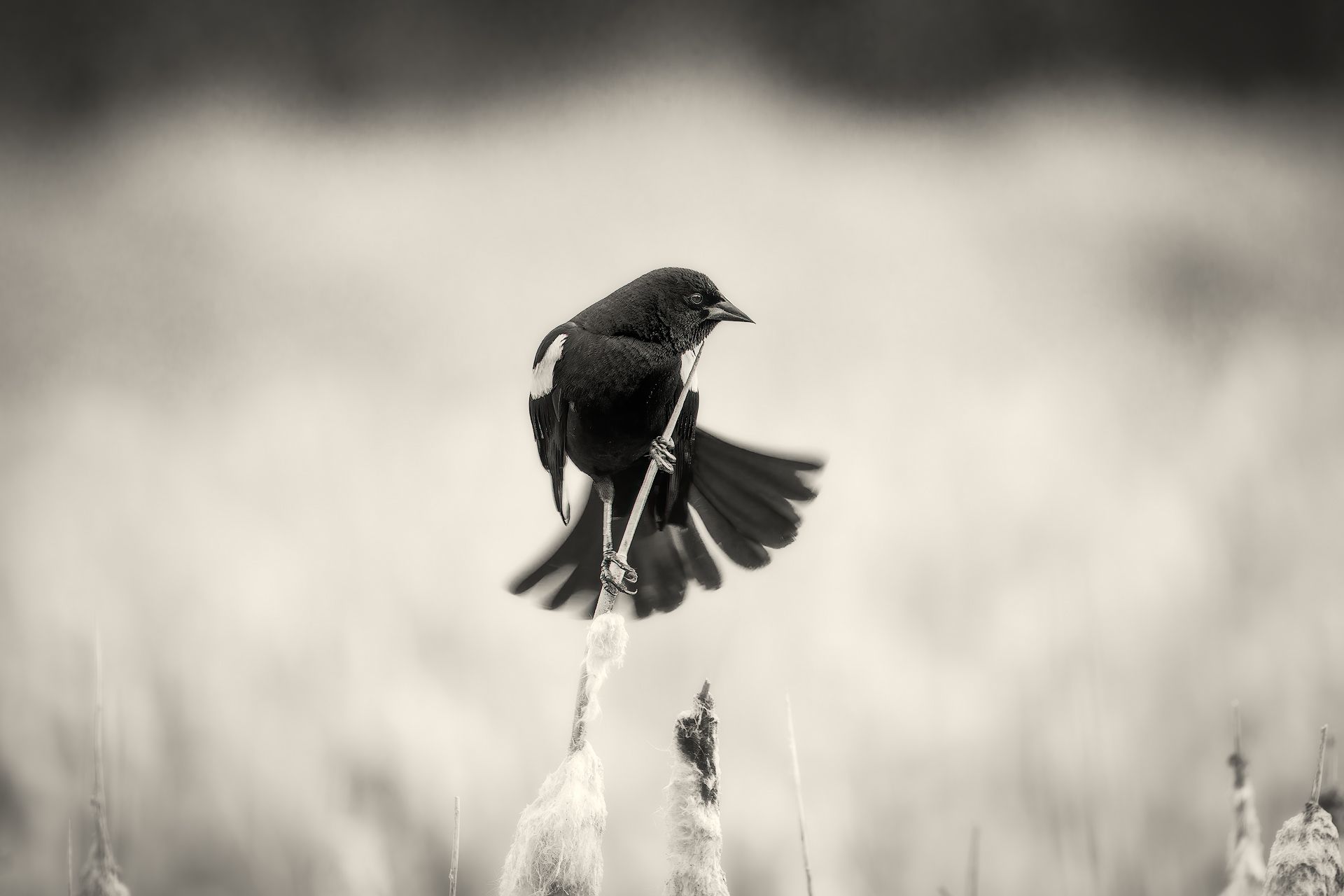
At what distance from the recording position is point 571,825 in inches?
32.1

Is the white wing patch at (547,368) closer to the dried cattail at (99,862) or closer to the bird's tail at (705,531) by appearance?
the bird's tail at (705,531)

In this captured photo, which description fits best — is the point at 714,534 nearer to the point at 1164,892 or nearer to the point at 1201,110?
the point at 1164,892

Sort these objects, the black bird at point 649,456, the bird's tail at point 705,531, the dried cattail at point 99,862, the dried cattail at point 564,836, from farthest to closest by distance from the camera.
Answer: the bird's tail at point 705,531, the black bird at point 649,456, the dried cattail at point 99,862, the dried cattail at point 564,836

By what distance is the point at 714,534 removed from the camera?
141 cm

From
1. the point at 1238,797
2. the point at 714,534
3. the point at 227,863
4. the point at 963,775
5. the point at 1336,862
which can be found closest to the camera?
the point at 1336,862

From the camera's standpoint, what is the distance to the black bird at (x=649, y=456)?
1210 millimetres

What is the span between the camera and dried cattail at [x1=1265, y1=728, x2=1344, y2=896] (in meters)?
0.88

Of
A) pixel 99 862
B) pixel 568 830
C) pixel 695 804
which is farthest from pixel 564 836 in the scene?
pixel 99 862

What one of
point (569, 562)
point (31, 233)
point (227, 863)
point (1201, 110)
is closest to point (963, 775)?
point (569, 562)

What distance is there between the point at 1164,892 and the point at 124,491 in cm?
207

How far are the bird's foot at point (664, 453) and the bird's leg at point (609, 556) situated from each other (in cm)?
11

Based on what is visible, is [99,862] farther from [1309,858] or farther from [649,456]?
[1309,858]

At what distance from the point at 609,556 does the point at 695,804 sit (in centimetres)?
43

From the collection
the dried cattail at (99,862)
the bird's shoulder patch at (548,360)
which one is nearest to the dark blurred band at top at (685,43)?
the bird's shoulder patch at (548,360)
